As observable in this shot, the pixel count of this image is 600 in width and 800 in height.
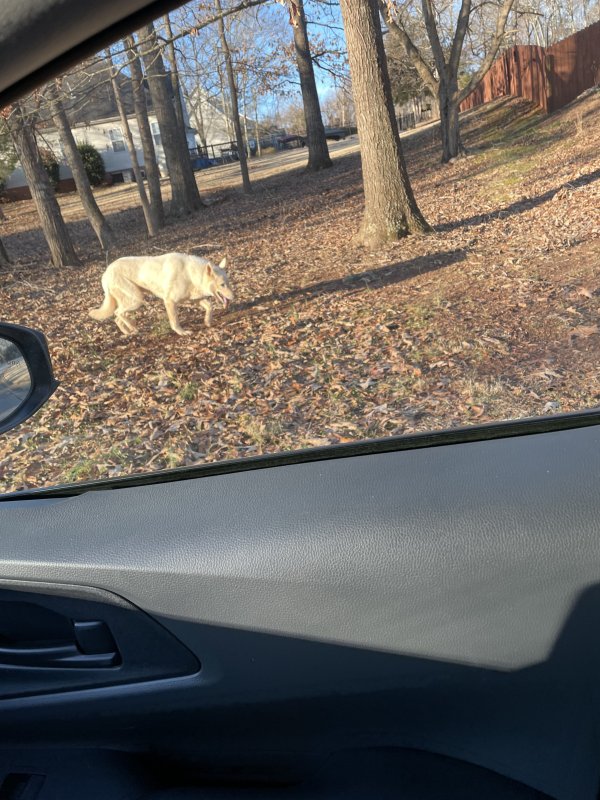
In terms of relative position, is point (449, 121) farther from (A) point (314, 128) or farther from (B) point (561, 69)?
(B) point (561, 69)

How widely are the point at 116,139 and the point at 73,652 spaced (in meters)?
16.2

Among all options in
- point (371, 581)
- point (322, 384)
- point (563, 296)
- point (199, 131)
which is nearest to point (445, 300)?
point (563, 296)

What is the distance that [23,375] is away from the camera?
2.73 meters

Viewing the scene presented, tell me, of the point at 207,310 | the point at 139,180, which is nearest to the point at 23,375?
the point at 207,310

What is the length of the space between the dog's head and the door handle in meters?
6.01

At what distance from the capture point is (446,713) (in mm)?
1891

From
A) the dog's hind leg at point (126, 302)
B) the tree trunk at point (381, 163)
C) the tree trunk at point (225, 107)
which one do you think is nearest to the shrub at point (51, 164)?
the tree trunk at point (225, 107)

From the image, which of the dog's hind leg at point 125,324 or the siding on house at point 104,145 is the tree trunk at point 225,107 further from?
the dog's hind leg at point 125,324

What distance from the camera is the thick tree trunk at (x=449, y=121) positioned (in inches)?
716

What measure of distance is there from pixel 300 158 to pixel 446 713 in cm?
2982

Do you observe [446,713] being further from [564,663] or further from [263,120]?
[263,120]

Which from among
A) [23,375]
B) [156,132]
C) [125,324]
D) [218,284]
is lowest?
[125,324]

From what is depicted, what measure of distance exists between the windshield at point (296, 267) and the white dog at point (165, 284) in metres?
0.03

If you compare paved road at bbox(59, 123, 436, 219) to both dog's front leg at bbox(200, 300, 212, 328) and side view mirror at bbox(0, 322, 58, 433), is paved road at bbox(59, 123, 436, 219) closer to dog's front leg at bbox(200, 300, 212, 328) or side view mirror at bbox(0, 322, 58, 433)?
dog's front leg at bbox(200, 300, 212, 328)
